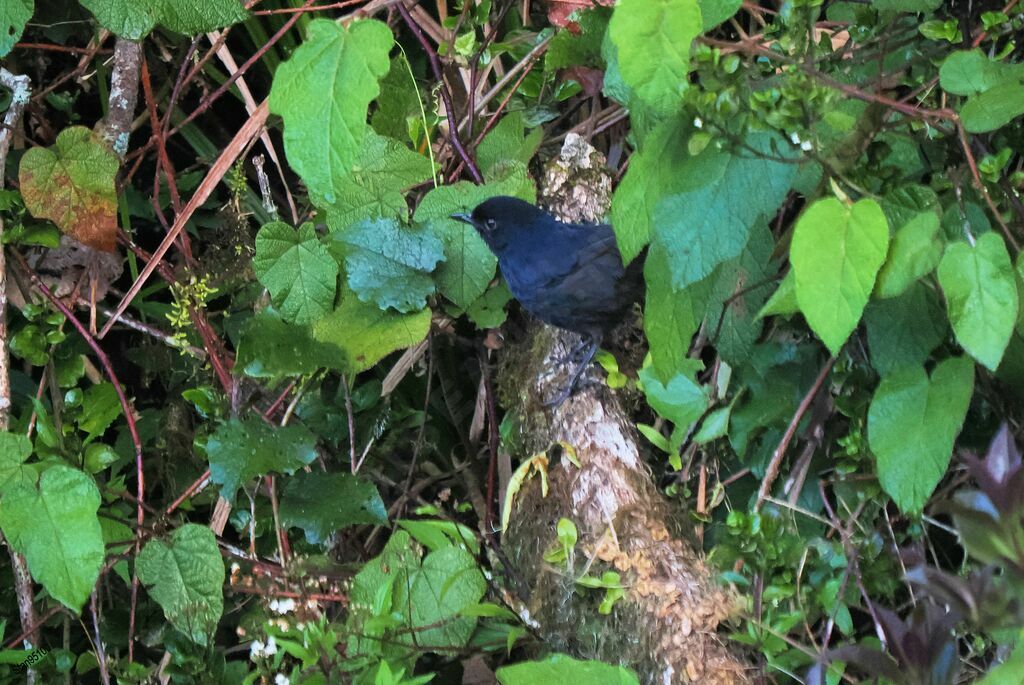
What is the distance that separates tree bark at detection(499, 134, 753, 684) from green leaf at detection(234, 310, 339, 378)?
1.54 feet

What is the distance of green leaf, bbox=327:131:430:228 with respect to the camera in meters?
2.15

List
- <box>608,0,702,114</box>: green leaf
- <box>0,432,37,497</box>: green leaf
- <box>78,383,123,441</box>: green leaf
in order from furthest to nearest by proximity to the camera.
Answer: <box>78,383,123,441</box>: green leaf
<box>0,432,37,497</box>: green leaf
<box>608,0,702,114</box>: green leaf

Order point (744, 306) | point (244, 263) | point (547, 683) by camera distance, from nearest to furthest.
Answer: point (547, 683)
point (744, 306)
point (244, 263)

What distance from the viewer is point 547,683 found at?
146cm

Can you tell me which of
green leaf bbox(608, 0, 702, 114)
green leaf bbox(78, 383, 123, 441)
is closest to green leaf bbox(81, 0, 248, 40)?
green leaf bbox(78, 383, 123, 441)

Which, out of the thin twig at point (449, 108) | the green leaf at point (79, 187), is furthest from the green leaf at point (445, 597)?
the green leaf at point (79, 187)

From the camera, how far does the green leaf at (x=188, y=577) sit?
2033 mm

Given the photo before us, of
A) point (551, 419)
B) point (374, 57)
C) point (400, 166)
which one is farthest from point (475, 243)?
point (374, 57)

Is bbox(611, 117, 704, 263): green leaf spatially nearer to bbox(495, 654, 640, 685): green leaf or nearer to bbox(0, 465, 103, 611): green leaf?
bbox(495, 654, 640, 685): green leaf

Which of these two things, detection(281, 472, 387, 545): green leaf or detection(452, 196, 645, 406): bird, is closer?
detection(281, 472, 387, 545): green leaf

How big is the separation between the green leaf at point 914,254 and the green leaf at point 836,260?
2.7 inches

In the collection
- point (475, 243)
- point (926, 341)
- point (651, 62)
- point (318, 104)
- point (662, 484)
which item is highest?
point (651, 62)

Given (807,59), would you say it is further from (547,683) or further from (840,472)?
(547,683)

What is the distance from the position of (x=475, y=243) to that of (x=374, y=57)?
2.02 ft
